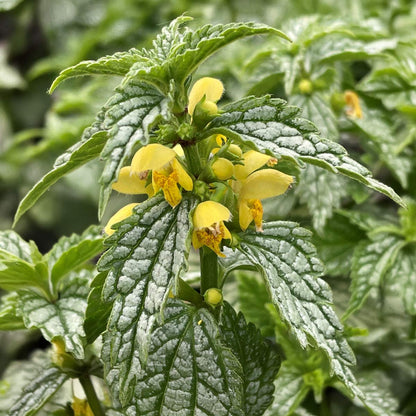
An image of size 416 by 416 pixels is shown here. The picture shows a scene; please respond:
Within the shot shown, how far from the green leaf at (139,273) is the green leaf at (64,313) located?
109mm

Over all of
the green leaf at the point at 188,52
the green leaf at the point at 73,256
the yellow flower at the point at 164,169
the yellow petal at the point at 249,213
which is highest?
the green leaf at the point at 188,52

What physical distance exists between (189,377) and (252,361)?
4.7 inches

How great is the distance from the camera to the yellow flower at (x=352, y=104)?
3.70 feet

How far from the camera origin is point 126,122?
1.78 feet

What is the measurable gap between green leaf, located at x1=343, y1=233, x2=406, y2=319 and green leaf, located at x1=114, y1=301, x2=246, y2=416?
1.00 ft

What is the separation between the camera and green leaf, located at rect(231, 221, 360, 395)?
594 millimetres

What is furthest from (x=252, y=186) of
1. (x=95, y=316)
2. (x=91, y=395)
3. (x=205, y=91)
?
(x=91, y=395)

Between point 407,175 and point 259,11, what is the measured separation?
100cm

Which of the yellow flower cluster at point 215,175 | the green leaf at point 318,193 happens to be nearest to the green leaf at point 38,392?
the yellow flower cluster at point 215,175

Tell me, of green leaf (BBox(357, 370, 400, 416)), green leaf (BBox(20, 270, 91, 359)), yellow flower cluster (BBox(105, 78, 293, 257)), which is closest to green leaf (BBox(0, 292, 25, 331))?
green leaf (BBox(20, 270, 91, 359))

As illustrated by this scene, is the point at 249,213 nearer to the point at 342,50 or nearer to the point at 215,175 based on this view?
the point at 215,175

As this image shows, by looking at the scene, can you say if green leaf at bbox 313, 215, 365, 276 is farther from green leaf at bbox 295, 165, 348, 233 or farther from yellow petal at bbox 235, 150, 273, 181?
yellow petal at bbox 235, 150, 273, 181

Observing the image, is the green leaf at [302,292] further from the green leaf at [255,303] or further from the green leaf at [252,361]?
the green leaf at [255,303]

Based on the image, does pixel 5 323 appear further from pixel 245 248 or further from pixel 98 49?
pixel 98 49
